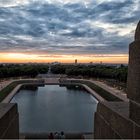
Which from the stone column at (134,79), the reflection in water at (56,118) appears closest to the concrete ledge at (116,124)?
the stone column at (134,79)

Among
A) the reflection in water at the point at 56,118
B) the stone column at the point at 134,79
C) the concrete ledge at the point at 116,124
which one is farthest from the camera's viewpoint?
the reflection in water at the point at 56,118

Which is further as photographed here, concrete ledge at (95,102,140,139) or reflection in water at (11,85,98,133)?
reflection in water at (11,85,98,133)

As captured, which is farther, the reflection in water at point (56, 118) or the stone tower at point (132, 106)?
the reflection in water at point (56, 118)

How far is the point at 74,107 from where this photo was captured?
23.0 meters

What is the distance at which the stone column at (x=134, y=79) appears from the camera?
6.70 m

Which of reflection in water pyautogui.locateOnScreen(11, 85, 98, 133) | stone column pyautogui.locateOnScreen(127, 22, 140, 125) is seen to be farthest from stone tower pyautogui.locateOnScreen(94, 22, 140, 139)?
reflection in water pyautogui.locateOnScreen(11, 85, 98, 133)

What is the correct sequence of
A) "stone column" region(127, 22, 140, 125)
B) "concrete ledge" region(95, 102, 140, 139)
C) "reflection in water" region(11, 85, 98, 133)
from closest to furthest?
"stone column" region(127, 22, 140, 125), "concrete ledge" region(95, 102, 140, 139), "reflection in water" region(11, 85, 98, 133)

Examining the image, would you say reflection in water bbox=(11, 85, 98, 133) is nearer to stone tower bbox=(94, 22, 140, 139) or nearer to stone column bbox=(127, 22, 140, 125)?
stone tower bbox=(94, 22, 140, 139)

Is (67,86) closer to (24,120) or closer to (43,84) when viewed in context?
(43,84)

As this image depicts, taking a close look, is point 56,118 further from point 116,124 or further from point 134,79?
point 134,79

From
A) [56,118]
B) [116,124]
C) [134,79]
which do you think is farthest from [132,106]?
[56,118]

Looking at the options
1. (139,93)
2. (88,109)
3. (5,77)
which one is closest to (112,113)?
(139,93)

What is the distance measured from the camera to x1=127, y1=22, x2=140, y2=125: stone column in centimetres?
670

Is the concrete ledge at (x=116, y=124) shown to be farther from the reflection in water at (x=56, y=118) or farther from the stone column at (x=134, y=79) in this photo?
the reflection in water at (x=56, y=118)
